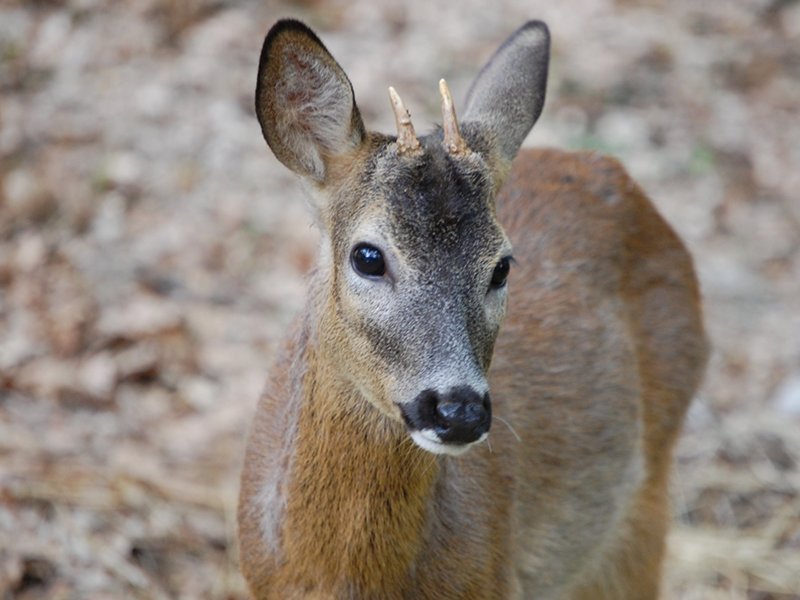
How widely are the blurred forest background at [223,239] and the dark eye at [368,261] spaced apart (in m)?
2.29

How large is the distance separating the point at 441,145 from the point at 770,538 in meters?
3.63

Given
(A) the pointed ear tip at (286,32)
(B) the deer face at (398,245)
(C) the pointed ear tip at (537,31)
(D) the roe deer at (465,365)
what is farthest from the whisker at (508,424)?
(A) the pointed ear tip at (286,32)

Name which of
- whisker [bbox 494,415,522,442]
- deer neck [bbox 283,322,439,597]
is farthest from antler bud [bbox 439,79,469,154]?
whisker [bbox 494,415,522,442]

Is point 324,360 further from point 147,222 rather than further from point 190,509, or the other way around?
point 147,222

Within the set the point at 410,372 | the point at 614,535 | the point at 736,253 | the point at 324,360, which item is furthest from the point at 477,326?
the point at 736,253

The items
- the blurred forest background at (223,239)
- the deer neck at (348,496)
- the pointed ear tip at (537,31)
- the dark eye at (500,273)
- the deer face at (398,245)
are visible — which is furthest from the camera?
the blurred forest background at (223,239)

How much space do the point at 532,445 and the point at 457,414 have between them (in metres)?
1.49

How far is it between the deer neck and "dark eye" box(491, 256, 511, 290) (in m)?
0.57

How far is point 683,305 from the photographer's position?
226 inches

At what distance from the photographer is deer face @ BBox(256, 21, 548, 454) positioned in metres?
3.58

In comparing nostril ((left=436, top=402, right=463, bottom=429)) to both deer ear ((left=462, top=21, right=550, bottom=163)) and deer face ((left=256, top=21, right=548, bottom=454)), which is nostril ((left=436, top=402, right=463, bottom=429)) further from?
deer ear ((left=462, top=21, right=550, bottom=163))

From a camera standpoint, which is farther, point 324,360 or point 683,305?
point 683,305

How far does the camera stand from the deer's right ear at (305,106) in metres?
3.88

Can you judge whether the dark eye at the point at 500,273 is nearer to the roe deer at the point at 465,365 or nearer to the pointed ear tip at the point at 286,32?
the roe deer at the point at 465,365
